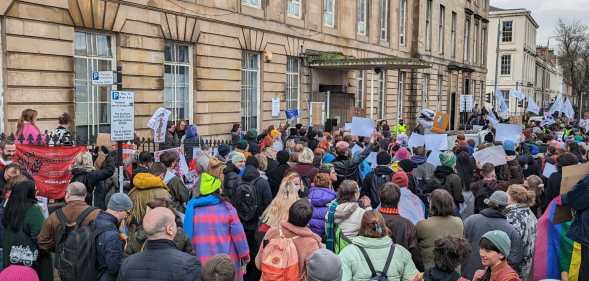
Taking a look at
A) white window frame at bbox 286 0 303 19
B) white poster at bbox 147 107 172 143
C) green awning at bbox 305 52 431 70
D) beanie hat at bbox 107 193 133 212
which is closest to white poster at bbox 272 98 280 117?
green awning at bbox 305 52 431 70

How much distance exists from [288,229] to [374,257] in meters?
0.79

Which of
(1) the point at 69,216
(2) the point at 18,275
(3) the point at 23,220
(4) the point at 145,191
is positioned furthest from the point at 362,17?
(2) the point at 18,275

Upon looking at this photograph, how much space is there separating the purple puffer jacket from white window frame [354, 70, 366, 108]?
71.5 feet

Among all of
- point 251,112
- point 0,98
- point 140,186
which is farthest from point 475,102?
point 140,186

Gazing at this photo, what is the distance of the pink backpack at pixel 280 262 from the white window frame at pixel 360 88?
2330 centimetres

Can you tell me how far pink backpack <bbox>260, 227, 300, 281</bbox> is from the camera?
4.30 metres

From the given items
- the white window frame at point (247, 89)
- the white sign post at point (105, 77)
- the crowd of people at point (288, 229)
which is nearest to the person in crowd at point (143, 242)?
the crowd of people at point (288, 229)

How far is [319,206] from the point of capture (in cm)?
576

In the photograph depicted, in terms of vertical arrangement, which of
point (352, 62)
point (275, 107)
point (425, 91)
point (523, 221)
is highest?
point (352, 62)

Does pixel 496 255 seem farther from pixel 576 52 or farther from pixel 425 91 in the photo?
pixel 576 52

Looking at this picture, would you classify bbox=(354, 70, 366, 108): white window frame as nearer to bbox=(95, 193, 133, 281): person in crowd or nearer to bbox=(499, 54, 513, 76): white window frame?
bbox=(95, 193, 133, 281): person in crowd

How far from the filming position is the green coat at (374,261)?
4.14m

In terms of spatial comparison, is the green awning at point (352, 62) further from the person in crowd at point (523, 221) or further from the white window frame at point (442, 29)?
the white window frame at point (442, 29)

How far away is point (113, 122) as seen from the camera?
7695 millimetres
